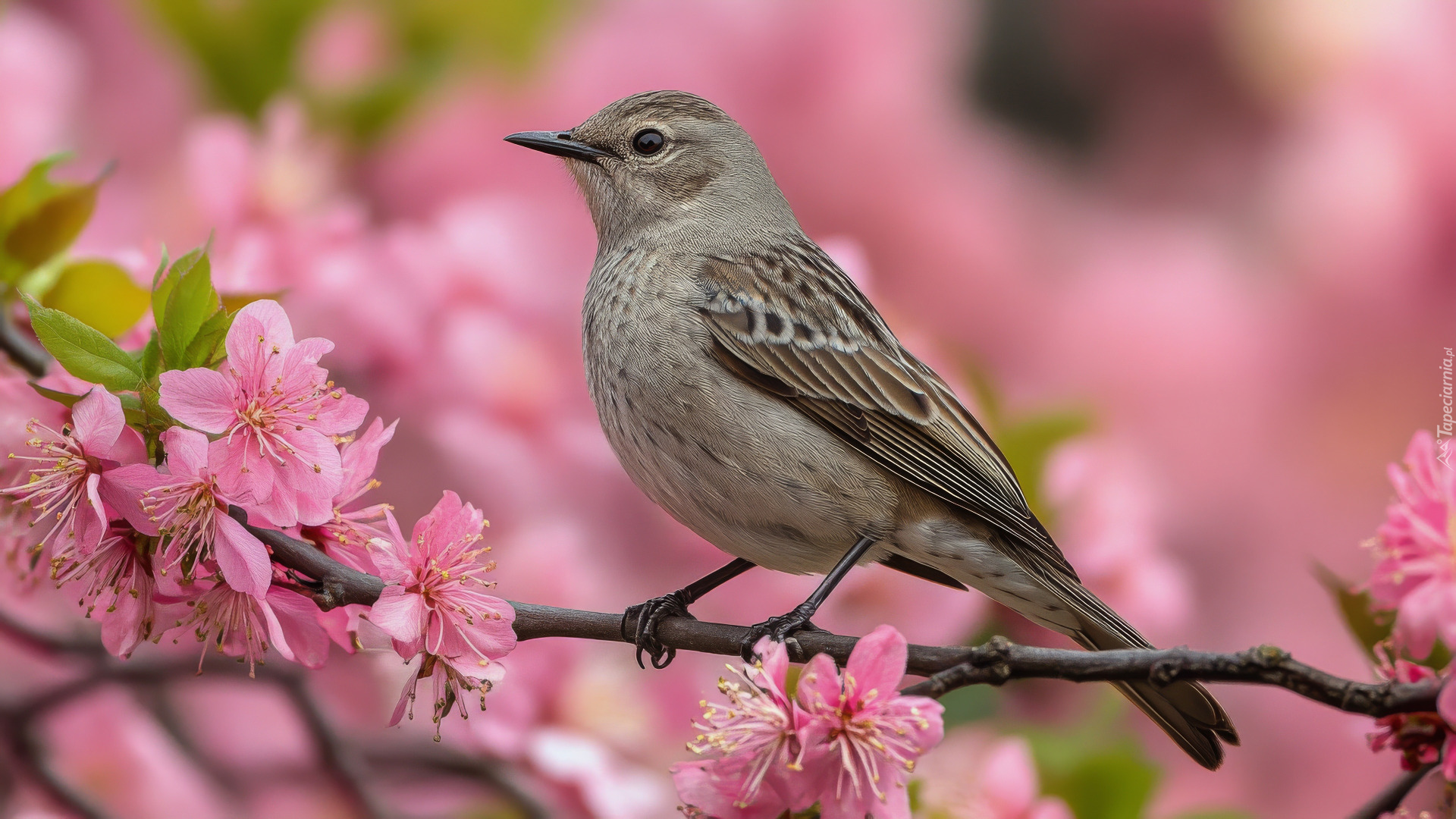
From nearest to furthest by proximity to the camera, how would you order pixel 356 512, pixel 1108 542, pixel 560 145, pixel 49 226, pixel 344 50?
pixel 356 512 → pixel 49 226 → pixel 560 145 → pixel 1108 542 → pixel 344 50

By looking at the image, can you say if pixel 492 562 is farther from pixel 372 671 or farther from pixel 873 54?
pixel 873 54

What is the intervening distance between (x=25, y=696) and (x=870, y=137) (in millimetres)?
2714

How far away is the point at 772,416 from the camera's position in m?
2.21

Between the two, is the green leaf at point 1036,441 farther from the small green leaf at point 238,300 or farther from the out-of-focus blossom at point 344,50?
the out-of-focus blossom at point 344,50

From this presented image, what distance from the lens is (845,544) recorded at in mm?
2217

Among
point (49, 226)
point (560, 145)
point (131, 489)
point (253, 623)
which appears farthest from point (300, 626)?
point (560, 145)

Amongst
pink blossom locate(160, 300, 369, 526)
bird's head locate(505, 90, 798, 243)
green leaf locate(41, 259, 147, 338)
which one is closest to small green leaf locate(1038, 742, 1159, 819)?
bird's head locate(505, 90, 798, 243)

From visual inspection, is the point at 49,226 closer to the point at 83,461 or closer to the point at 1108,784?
the point at 83,461

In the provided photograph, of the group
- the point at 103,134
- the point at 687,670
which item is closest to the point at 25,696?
the point at 687,670

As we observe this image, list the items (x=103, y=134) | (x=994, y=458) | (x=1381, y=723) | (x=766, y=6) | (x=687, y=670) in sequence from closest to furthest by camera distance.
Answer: (x=1381, y=723) < (x=994, y=458) < (x=687, y=670) < (x=766, y=6) < (x=103, y=134)

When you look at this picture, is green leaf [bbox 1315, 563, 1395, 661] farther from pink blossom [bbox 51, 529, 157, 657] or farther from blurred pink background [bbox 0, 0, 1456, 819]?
pink blossom [bbox 51, 529, 157, 657]

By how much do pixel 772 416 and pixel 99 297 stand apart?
3.72 ft

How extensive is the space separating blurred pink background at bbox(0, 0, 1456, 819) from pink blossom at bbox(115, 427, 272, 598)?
0.91 m

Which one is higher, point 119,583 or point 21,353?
point 21,353
